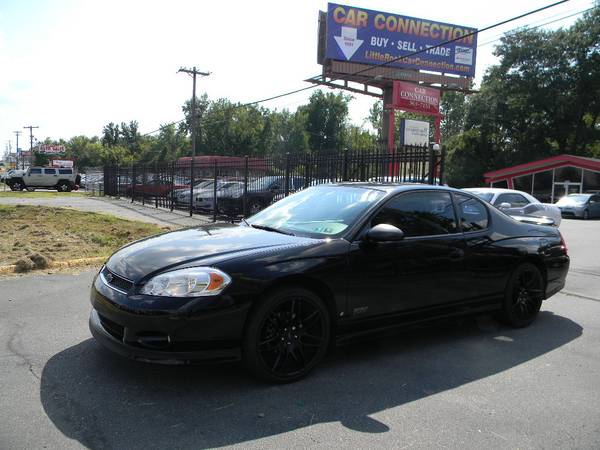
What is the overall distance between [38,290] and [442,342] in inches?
200

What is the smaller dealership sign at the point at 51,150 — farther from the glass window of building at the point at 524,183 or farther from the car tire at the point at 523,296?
the car tire at the point at 523,296

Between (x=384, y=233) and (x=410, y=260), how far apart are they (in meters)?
0.52

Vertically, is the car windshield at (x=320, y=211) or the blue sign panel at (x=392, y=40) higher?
the blue sign panel at (x=392, y=40)

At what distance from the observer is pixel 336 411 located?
3527 mm

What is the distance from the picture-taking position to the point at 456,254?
4934 mm

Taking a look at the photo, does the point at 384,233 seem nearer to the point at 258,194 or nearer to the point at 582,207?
the point at 258,194

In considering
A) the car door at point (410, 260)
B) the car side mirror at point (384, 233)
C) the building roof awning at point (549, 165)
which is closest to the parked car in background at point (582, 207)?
the building roof awning at point (549, 165)

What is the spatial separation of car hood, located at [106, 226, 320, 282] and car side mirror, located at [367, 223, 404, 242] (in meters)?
0.46

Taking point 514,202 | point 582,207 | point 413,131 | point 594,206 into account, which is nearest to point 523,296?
point 514,202

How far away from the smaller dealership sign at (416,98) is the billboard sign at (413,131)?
9860mm

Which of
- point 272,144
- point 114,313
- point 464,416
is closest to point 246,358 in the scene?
point 114,313

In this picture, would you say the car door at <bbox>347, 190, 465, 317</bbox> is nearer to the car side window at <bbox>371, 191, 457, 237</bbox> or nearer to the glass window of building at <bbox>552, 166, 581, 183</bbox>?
the car side window at <bbox>371, 191, 457, 237</bbox>

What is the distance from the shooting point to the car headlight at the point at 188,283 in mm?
3600

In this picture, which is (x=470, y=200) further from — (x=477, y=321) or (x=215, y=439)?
(x=215, y=439)
